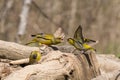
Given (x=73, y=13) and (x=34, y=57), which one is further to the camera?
(x=73, y=13)

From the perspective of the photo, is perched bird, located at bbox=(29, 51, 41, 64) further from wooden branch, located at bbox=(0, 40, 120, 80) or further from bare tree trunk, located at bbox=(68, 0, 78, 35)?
bare tree trunk, located at bbox=(68, 0, 78, 35)

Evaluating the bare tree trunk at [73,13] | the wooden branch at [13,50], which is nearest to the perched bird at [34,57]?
the wooden branch at [13,50]

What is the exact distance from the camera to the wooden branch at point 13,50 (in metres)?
4.57

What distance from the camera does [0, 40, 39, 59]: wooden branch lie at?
4.57m

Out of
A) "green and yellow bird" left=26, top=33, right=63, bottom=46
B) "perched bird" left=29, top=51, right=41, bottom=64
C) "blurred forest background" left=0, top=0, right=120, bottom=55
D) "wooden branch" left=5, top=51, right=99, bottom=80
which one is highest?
"blurred forest background" left=0, top=0, right=120, bottom=55

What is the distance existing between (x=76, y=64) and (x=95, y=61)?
0.29m

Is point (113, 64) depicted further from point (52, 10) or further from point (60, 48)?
point (52, 10)

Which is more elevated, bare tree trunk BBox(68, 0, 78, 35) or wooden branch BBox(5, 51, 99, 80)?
→ bare tree trunk BBox(68, 0, 78, 35)

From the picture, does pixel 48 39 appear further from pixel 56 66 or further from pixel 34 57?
pixel 56 66

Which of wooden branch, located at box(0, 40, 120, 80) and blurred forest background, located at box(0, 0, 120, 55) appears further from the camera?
blurred forest background, located at box(0, 0, 120, 55)

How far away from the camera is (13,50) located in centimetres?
461

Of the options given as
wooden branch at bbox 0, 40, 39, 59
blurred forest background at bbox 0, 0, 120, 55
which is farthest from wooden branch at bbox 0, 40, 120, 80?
blurred forest background at bbox 0, 0, 120, 55

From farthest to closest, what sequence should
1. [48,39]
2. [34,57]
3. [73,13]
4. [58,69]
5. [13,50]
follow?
[73,13], [13,50], [48,39], [34,57], [58,69]

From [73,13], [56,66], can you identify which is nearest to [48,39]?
[56,66]
